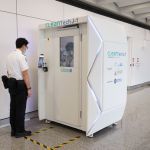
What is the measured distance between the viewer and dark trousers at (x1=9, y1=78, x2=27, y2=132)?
3.12 m

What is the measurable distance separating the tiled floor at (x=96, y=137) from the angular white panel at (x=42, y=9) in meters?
2.29

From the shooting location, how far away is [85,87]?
10.6ft

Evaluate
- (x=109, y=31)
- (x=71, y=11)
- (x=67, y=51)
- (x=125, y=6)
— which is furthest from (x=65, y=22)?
(x=125, y=6)

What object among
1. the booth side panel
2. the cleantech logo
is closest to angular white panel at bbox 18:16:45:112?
the booth side panel

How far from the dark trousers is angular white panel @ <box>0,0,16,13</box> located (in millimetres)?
1506

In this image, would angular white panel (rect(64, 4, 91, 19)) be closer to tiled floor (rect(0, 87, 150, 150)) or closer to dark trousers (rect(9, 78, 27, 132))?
dark trousers (rect(9, 78, 27, 132))

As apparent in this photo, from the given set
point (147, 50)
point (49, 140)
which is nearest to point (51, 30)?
point (49, 140)

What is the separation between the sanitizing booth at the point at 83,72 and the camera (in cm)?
313

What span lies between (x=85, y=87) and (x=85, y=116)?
49 cm

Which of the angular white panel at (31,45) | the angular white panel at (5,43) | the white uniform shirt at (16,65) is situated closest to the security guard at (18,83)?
the white uniform shirt at (16,65)

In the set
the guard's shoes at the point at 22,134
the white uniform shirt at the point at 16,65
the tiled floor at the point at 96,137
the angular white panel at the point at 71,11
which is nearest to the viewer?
the tiled floor at the point at 96,137

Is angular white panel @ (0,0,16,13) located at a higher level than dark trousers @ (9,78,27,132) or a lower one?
higher

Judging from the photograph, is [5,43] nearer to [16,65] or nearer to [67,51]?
[16,65]

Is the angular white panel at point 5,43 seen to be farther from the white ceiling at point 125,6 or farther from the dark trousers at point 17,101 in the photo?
the white ceiling at point 125,6
